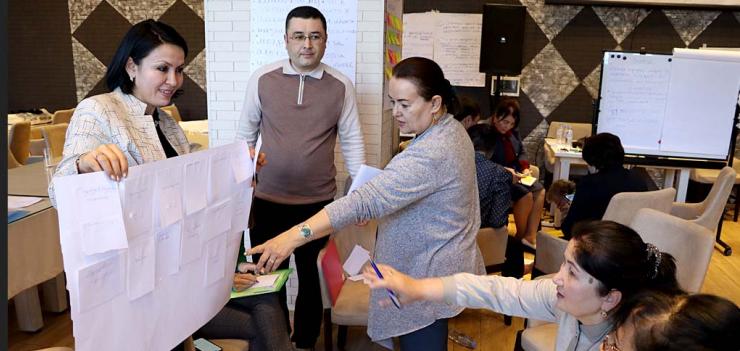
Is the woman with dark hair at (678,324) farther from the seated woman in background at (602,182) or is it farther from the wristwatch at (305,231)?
the seated woman in background at (602,182)

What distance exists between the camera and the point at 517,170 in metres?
4.69

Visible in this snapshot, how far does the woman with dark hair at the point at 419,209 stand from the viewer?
1.66m

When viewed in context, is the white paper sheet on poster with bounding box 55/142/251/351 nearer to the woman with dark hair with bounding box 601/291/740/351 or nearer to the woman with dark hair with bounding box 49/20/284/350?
the woman with dark hair with bounding box 49/20/284/350

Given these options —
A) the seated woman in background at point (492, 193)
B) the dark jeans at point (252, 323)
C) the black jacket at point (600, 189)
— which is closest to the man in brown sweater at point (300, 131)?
the dark jeans at point (252, 323)

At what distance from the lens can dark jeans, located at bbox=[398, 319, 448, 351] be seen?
1.81 metres

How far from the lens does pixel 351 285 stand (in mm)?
2762

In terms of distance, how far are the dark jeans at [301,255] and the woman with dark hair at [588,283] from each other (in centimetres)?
117

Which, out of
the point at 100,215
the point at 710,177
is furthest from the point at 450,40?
the point at 100,215

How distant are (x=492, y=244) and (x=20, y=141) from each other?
4120 mm

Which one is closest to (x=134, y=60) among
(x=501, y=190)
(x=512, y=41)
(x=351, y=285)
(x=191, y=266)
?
(x=191, y=266)

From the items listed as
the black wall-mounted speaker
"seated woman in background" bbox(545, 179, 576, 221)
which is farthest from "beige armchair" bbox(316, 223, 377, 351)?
the black wall-mounted speaker

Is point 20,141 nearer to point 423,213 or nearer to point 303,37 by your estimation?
point 303,37

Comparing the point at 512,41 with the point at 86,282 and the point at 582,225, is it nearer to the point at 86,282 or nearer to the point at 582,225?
the point at 582,225

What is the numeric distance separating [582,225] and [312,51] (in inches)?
57.1
